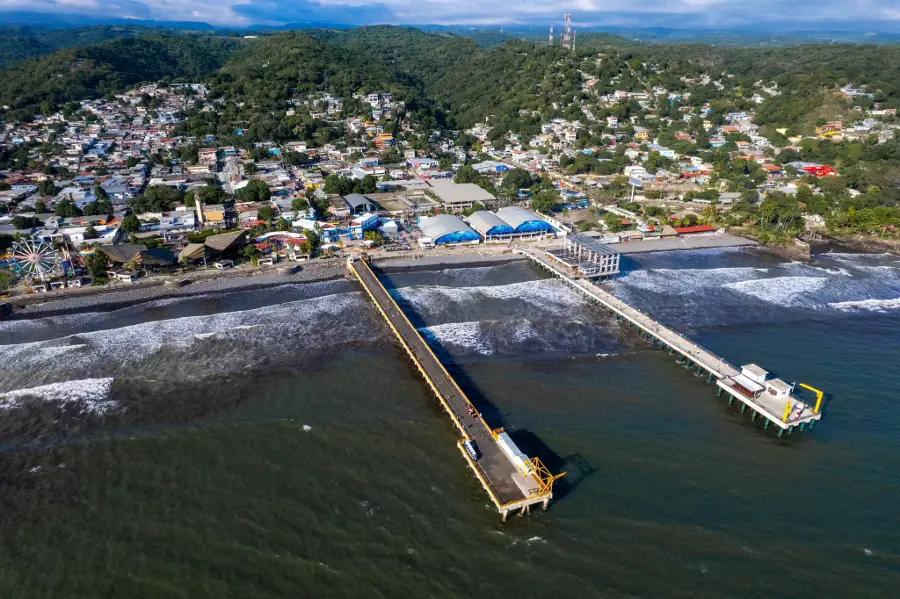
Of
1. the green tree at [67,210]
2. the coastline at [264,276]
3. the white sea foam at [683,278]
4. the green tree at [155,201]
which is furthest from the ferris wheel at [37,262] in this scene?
the white sea foam at [683,278]

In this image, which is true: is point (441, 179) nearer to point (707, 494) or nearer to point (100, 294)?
point (100, 294)

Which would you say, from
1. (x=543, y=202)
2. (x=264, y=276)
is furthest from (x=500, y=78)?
(x=264, y=276)

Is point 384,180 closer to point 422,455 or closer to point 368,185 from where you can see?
point 368,185

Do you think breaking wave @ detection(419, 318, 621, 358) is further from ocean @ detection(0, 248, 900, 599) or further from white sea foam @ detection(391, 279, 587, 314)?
white sea foam @ detection(391, 279, 587, 314)

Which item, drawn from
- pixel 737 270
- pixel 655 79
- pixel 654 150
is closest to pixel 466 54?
pixel 655 79

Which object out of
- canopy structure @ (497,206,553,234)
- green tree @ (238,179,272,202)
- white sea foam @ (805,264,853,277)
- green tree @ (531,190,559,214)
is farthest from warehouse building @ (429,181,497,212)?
white sea foam @ (805,264,853,277)
